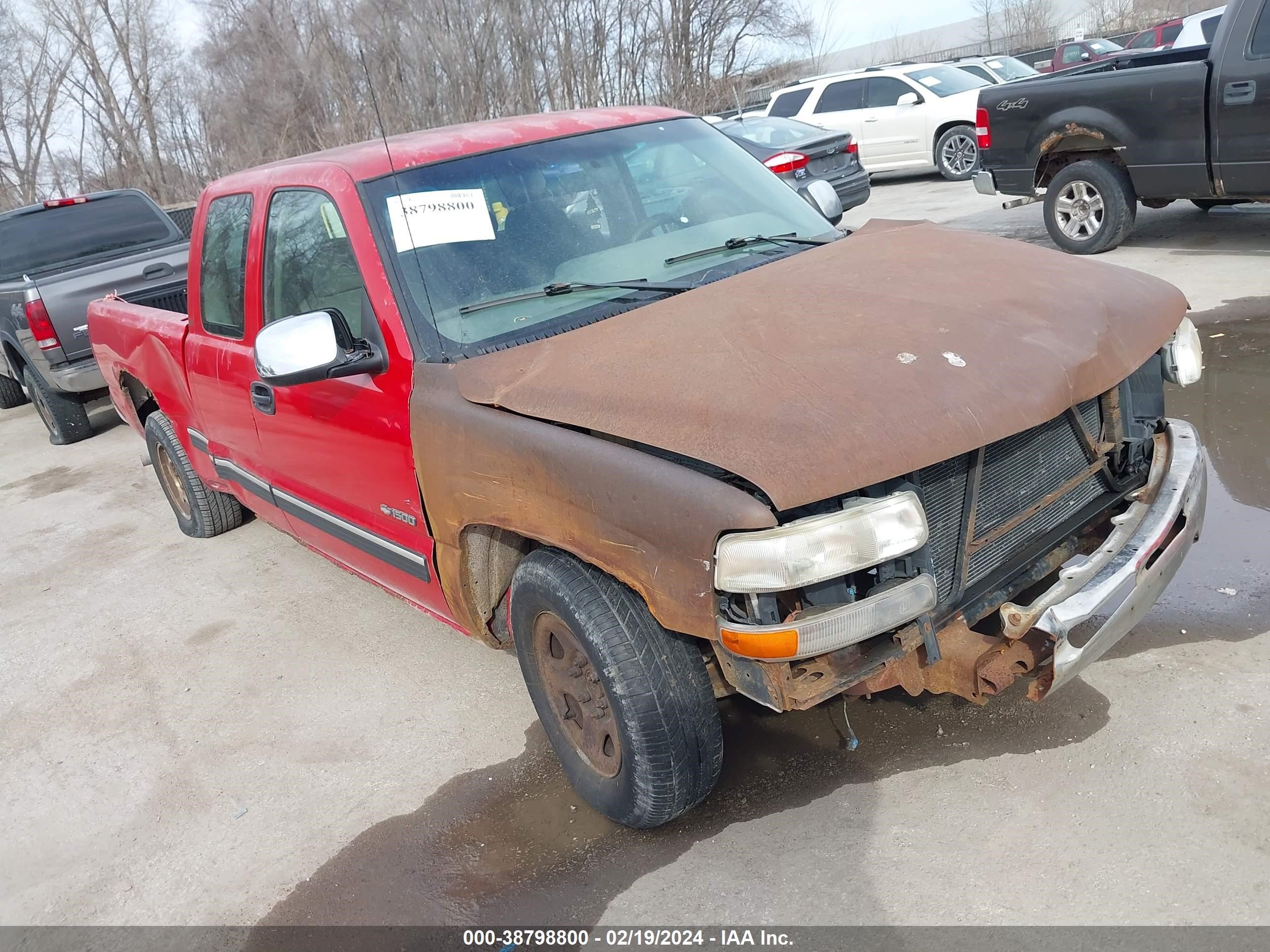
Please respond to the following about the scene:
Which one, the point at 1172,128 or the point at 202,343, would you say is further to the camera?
the point at 1172,128

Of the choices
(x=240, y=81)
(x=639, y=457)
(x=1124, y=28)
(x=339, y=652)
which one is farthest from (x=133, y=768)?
(x=1124, y=28)

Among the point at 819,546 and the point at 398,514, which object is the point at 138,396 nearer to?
the point at 398,514

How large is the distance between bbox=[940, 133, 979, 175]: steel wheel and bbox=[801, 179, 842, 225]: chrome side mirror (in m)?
10.8

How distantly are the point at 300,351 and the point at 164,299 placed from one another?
3911mm

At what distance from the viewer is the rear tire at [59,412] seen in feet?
27.9

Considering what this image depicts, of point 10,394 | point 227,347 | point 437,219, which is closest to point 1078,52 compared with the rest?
point 10,394

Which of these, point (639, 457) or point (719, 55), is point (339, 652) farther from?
point (719, 55)

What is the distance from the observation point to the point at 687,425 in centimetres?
236

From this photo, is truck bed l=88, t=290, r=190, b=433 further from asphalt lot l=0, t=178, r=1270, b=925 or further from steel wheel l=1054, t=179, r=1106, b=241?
steel wheel l=1054, t=179, r=1106, b=241

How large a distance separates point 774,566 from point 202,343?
125 inches

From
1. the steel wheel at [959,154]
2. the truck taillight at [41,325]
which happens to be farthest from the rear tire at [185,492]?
the steel wheel at [959,154]

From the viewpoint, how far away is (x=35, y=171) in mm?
28750

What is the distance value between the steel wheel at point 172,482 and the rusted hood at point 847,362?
147 inches

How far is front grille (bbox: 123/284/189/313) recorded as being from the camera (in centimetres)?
616
